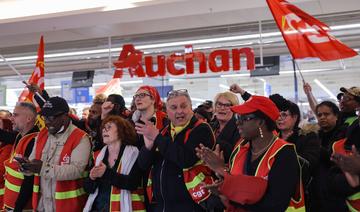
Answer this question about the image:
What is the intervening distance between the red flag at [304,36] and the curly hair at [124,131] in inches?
58.7

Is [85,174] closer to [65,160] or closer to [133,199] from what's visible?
[65,160]

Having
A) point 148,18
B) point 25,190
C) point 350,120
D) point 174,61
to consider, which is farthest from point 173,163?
point 174,61

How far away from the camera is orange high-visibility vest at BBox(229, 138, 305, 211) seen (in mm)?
2234

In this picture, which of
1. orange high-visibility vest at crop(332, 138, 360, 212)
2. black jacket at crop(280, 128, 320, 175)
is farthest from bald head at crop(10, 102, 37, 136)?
orange high-visibility vest at crop(332, 138, 360, 212)

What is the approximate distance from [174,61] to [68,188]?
4.37m

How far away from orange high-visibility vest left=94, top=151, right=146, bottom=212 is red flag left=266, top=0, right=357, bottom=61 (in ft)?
5.60

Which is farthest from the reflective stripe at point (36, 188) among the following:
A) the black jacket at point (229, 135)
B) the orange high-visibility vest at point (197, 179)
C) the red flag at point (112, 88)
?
the red flag at point (112, 88)

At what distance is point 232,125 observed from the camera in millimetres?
3412

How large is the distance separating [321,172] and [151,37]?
555cm

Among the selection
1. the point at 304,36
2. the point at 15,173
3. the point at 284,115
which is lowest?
the point at 15,173

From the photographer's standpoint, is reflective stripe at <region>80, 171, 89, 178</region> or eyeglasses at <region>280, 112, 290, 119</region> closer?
eyeglasses at <region>280, 112, 290, 119</region>

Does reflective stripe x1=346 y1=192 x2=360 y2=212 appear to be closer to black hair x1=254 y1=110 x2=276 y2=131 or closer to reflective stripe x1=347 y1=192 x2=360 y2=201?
reflective stripe x1=347 y1=192 x2=360 y2=201

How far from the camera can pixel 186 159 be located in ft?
9.16

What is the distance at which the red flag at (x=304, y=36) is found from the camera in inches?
153
